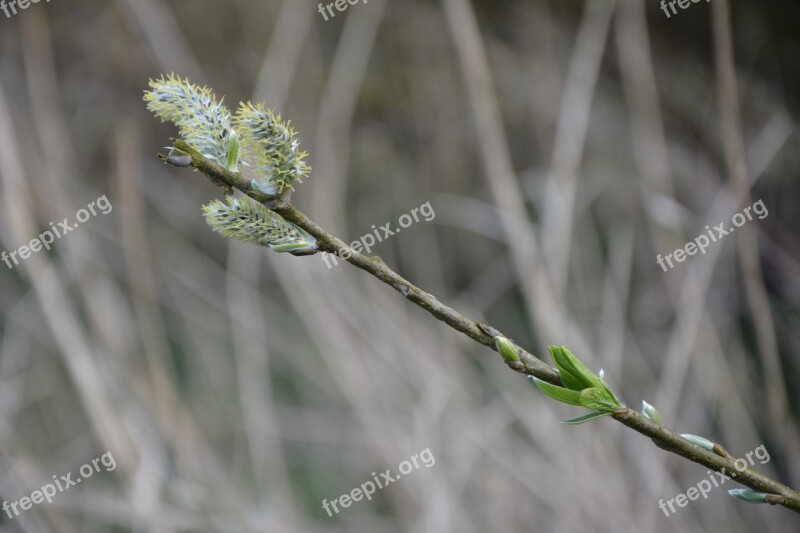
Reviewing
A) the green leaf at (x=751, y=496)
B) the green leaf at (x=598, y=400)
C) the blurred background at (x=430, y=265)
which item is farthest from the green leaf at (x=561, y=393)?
the blurred background at (x=430, y=265)

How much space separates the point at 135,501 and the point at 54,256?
4.16ft

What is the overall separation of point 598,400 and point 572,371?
24mm

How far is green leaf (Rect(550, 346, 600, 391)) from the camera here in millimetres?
437

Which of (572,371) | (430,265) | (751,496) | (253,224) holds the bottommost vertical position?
(751,496)

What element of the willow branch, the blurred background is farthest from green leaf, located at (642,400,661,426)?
the blurred background

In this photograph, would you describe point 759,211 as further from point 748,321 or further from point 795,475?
point 795,475

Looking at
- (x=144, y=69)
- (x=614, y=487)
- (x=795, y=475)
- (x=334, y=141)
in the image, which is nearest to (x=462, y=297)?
(x=334, y=141)

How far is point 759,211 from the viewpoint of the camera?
1743 mm

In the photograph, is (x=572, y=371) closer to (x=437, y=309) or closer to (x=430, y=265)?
(x=437, y=309)

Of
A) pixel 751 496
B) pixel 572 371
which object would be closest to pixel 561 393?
pixel 572 371

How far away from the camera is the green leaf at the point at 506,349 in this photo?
1.32 ft

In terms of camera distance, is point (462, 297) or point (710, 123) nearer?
point (710, 123)

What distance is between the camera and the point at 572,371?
44cm

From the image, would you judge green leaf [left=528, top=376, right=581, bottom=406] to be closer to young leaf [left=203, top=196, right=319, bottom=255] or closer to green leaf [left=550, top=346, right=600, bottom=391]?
green leaf [left=550, top=346, right=600, bottom=391]
